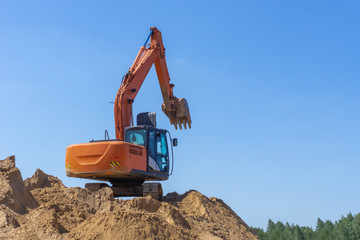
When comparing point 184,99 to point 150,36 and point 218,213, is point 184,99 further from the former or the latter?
point 218,213

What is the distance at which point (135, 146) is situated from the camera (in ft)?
41.4

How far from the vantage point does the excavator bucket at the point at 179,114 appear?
1667cm

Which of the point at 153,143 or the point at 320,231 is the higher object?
the point at 153,143

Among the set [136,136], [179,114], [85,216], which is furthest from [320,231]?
[85,216]

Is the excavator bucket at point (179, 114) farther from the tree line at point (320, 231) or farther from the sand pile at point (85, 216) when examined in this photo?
the tree line at point (320, 231)

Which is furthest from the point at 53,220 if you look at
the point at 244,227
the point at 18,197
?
the point at 244,227

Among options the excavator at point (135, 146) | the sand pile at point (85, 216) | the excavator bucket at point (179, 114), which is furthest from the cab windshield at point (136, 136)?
the excavator bucket at point (179, 114)

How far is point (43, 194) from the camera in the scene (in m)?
10.7

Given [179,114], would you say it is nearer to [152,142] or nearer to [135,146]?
[152,142]

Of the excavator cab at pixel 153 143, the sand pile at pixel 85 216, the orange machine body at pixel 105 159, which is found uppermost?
the excavator cab at pixel 153 143

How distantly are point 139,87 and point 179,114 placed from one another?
2328mm

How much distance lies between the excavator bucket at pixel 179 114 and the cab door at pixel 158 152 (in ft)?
9.17

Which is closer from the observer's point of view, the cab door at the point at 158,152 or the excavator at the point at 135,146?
the excavator at the point at 135,146

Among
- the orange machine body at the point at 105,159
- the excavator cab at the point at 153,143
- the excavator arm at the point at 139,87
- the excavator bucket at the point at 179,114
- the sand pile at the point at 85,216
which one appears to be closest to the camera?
the sand pile at the point at 85,216
